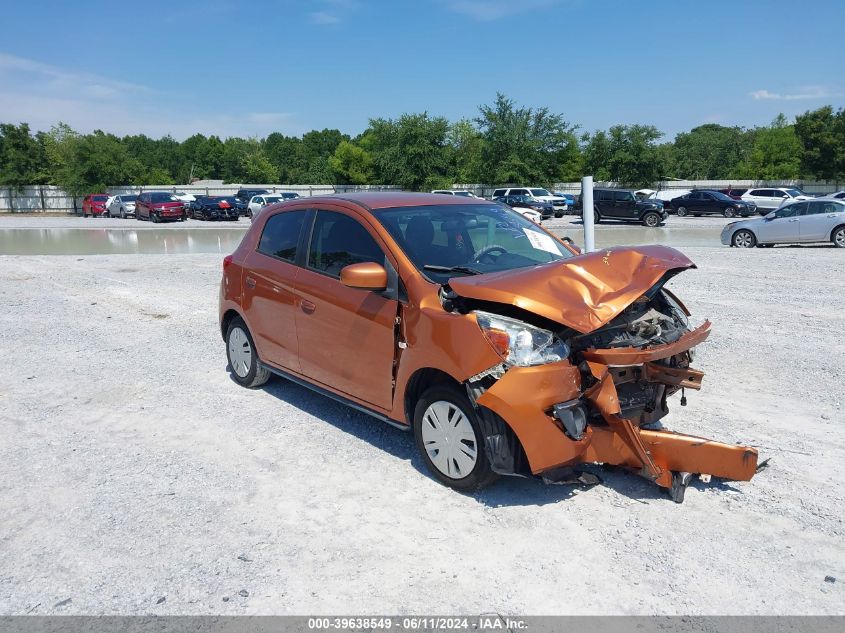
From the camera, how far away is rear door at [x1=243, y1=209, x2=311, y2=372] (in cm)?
555

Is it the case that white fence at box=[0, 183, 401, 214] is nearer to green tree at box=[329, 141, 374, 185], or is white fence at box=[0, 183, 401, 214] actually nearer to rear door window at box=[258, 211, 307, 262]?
green tree at box=[329, 141, 374, 185]

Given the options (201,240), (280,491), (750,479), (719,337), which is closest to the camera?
(750,479)

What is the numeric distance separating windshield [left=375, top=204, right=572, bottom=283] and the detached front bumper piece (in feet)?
3.38

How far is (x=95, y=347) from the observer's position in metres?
8.33

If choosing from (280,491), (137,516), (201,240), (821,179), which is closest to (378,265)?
(280,491)

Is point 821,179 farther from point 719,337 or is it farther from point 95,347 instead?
point 95,347

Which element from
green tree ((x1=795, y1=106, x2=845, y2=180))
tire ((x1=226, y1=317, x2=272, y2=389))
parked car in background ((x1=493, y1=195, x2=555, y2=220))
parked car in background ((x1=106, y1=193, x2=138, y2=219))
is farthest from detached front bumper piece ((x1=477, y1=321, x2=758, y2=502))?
green tree ((x1=795, y1=106, x2=845, y2=180))

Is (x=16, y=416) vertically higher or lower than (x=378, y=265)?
lower

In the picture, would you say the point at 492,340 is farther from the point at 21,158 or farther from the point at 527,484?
the point at 21,158

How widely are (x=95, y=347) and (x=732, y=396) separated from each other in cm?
724

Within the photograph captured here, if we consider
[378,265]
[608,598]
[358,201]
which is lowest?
[608,598]

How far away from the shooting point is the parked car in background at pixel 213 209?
4172 cm

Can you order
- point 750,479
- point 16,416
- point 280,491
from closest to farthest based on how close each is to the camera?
point 750,479
point 280,491
point 16,416

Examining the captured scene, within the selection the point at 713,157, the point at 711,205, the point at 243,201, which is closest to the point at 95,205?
the point at 243,201
